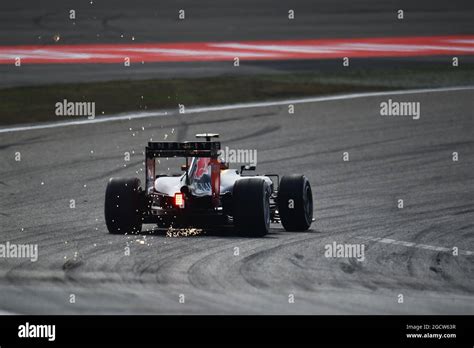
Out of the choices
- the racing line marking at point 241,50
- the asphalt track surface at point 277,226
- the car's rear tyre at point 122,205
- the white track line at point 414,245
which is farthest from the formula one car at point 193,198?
the racing line marking at point 241,50

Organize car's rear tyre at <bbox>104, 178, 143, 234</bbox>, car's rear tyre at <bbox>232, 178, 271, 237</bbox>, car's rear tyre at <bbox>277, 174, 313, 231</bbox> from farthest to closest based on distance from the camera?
car's rear tyre at <bbox>277, 174, 313, 231</bbox> → car's rear tyre at <bbox>104, 178, 143, 234</bbox> → car's rear tyre at <bbox>232, 178, 271, 237</bbox>

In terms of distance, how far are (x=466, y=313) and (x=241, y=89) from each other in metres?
17.5

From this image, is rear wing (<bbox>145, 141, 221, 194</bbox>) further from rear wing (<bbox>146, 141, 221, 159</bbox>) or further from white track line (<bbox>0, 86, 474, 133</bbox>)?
white track line (<bbox>0, 86, 474, 133</bbox>)

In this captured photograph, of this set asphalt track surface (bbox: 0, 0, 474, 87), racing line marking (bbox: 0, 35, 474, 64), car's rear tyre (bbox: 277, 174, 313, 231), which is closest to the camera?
car's rear tyre (bbox: 277, 174, 313, 231)

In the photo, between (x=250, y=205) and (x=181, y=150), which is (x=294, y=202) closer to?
(x=250, y=205)

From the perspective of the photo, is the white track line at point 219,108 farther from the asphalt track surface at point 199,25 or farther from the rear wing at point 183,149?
the rear wing at point 183,149

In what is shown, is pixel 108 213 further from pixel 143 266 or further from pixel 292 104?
pixel 292 104

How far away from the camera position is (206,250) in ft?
50.4

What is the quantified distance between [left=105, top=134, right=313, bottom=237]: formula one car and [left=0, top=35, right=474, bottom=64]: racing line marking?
47.0 ft

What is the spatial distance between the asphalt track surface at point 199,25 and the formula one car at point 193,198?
1220cm

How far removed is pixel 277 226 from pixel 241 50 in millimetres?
13962

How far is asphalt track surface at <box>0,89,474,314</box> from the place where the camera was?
12695 millimetres

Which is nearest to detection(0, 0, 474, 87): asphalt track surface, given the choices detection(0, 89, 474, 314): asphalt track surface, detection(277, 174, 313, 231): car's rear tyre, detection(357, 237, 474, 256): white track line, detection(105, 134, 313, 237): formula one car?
detection(0, 89, 474, 314): asphalt track surface
